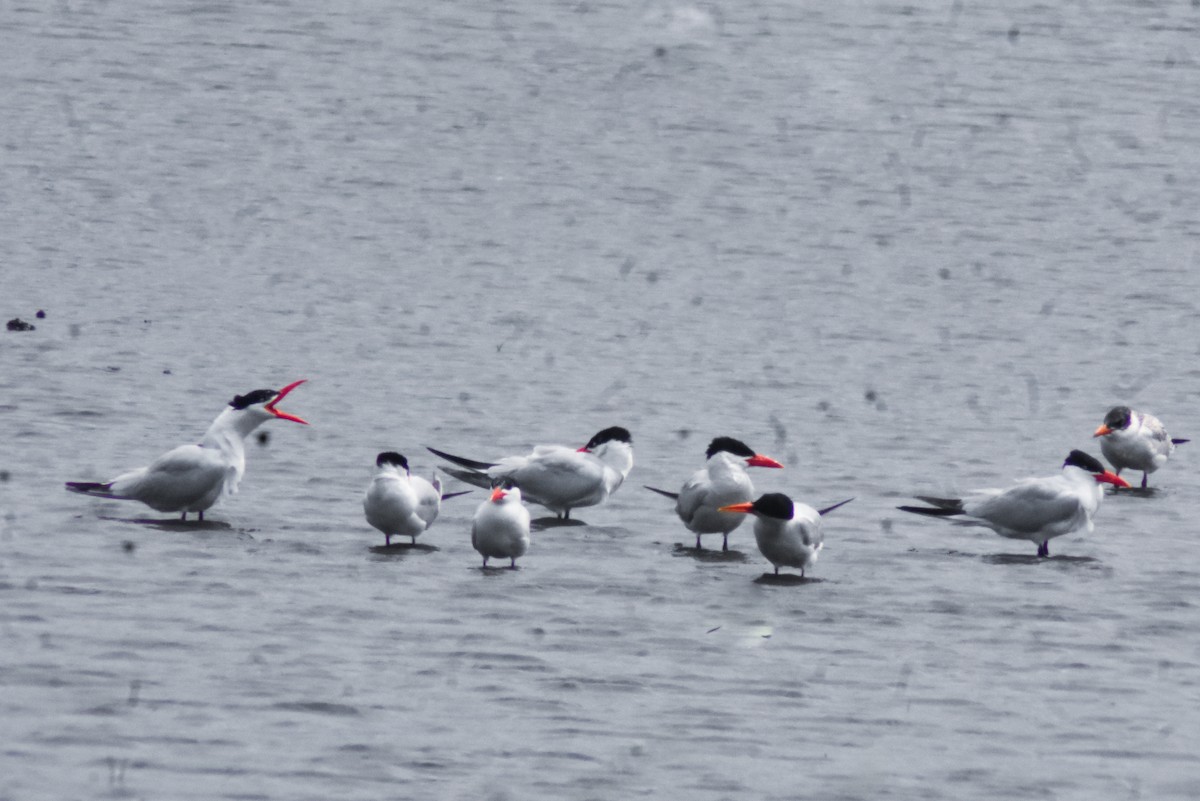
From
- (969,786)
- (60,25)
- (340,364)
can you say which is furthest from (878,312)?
(60,25)

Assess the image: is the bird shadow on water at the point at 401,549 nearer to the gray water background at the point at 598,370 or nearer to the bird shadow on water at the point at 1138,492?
the gray water background at the point at 598,370

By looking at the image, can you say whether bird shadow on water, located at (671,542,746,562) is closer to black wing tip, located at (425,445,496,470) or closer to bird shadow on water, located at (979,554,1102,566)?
bird shadow on water, located at (979,554,1102,566)

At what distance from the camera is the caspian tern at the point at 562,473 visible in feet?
48.9

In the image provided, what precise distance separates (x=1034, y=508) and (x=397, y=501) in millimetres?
4257

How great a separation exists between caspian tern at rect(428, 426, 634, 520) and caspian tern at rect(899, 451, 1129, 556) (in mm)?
2087

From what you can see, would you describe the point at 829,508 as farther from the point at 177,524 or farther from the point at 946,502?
the point at 177,524

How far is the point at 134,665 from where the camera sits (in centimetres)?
1070

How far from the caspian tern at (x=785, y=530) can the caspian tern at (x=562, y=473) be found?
181 centimetres

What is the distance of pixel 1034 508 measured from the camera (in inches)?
566

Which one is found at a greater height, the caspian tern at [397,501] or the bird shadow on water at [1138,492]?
the caspian tern at [397,501]

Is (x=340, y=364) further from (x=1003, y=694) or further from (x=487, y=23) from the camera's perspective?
(x=487, y=23)

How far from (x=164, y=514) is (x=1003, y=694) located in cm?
636

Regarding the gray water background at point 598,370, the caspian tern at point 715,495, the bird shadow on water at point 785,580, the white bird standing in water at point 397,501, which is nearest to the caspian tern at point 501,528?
the gray water background at point 598,370

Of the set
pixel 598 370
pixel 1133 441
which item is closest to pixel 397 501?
pixel 1133 441
